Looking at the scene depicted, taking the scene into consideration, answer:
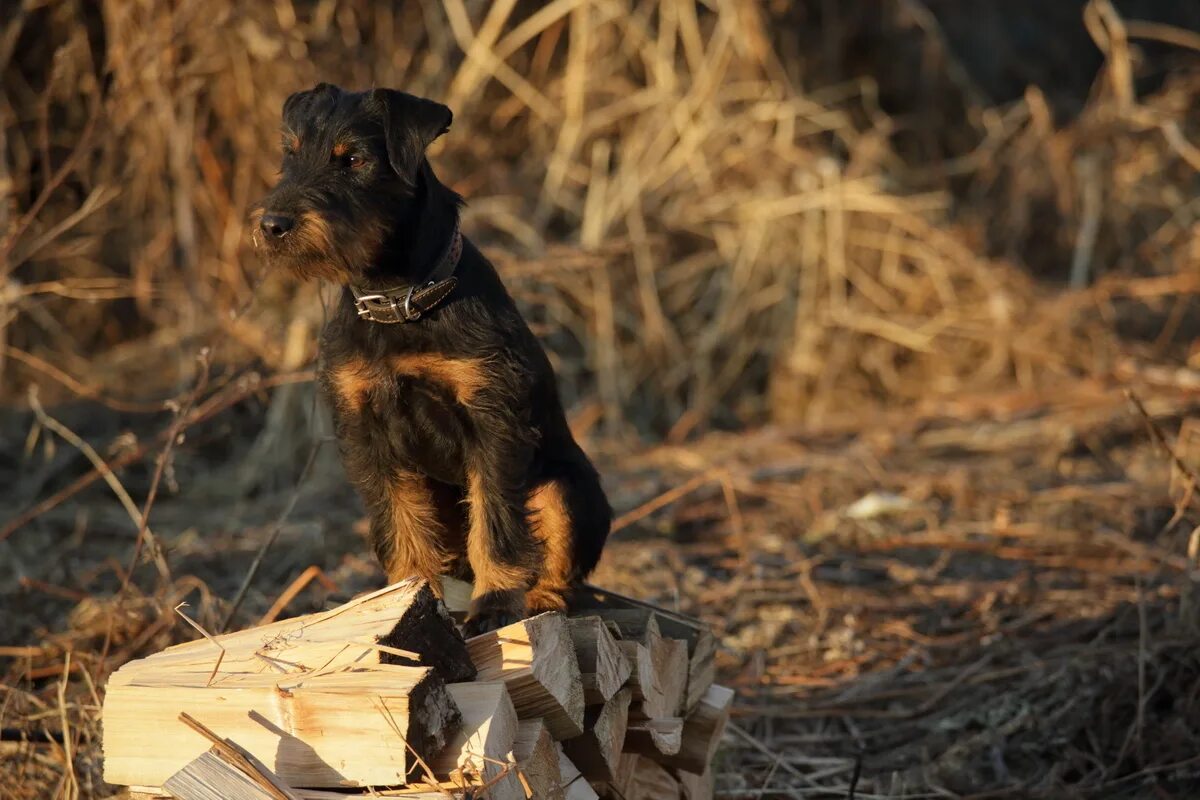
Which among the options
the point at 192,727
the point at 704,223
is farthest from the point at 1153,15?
the point at 192,727

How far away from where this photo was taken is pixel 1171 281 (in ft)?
29.8

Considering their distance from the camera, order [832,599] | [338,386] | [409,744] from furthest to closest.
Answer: [832,599] → [338,386] → [409,744]

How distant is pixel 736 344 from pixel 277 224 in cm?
672

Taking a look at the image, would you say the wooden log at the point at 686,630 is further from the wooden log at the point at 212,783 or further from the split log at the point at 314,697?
the wooden log at the point at 212,783

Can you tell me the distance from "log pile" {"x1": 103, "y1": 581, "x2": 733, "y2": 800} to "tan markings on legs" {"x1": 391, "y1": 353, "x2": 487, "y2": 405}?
0.65m

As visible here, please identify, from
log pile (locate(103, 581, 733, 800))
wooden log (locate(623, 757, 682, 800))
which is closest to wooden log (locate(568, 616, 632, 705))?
log pile (locate(103, 581, 733, 800))

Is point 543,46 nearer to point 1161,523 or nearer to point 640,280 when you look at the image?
point 640,280

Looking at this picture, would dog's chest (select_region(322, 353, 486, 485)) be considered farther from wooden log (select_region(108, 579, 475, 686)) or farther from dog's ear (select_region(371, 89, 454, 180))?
wooden log (select_region(108, 579, 475, 686))

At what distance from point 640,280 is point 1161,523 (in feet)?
12.9

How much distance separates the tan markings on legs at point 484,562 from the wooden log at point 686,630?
322 millimetres

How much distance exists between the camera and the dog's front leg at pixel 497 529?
350 centimetres

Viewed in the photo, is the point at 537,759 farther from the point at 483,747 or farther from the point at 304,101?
the point at 304,101

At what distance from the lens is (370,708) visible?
2693 mm

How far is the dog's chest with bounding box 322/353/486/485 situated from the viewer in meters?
3.47
